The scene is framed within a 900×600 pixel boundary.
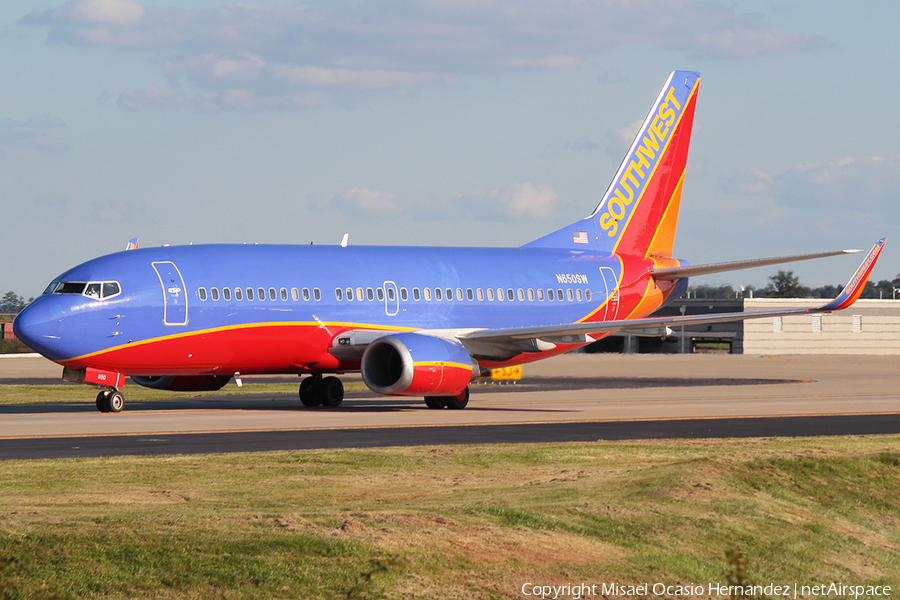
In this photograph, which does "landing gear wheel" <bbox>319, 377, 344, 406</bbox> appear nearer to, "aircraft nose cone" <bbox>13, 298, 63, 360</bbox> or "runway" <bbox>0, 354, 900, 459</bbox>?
"runway" <bbox>0, 354, 900, 459</bbox>

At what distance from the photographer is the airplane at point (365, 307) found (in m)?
30.9

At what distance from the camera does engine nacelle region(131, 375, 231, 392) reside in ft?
115

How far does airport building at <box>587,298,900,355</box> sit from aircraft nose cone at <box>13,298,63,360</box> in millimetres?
60139

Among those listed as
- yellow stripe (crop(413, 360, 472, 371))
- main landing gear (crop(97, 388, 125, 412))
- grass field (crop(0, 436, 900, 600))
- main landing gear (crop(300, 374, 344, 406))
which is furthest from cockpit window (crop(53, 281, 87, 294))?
grass field (crop(0, 436, 900, 600))

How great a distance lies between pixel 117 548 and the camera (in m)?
10.9

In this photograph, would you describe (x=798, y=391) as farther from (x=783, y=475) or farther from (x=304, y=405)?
(x=783, y=475)

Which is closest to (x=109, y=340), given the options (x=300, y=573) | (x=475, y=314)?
(x=475, y=314)

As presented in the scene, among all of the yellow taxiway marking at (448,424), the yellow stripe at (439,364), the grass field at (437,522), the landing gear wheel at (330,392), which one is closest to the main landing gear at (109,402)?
the yellow taxiway marking at (448,424)

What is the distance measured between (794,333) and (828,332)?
10.0 feet

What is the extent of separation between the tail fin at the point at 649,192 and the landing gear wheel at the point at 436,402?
963 cm

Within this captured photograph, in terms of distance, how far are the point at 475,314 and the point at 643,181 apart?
10.3 metres

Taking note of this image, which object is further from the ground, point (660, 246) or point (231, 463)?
point (660, 246)

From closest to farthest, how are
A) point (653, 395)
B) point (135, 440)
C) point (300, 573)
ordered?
point (300, 573), point (135, 440), point (653, 395)

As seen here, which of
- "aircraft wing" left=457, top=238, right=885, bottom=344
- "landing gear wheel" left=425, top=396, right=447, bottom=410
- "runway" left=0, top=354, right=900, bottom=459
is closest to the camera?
"runway" left=0, top=354, right=900, bottom=459
